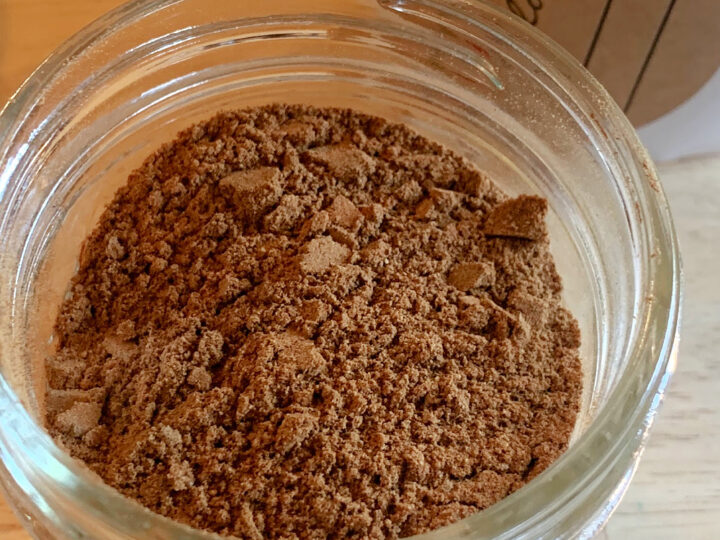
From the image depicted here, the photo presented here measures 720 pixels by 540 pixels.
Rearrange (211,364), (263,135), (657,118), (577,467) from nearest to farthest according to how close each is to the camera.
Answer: (577,467) < (211,364) < (263,135) < (657,118)

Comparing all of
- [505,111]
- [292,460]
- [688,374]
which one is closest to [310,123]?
[505,111]

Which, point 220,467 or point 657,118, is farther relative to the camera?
point 657,118

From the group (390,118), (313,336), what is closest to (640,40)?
(390,118)

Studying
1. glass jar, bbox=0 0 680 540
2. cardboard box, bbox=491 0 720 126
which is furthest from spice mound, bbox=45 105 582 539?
cardboard box, bbox=491 0 720 126

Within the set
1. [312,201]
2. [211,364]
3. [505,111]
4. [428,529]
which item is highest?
[505,111]

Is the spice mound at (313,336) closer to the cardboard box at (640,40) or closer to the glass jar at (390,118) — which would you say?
the glass jar at (390,118)

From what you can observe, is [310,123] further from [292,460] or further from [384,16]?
[292,460]
